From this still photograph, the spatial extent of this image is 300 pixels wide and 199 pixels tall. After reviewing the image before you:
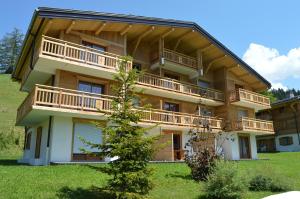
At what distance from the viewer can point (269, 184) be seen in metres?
12.5

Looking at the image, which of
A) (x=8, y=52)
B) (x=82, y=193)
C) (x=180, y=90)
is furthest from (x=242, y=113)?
(x=8, y=52)

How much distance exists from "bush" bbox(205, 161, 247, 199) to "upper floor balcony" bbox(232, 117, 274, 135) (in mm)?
16160

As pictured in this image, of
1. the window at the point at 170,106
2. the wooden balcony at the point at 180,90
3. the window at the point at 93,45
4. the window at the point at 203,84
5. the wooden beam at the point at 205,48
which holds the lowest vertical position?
the window at the point at 170,106

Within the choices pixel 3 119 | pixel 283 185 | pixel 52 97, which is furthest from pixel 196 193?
pixel 3 119

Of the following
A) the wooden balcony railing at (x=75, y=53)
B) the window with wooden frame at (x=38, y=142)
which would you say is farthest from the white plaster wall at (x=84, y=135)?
the wooden balcony railing at (x=75, y=53)

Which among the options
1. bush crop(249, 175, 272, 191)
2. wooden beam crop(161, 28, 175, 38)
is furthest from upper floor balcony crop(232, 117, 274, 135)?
bush crop(249, 175, 272, 191)

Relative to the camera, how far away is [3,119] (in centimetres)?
3891

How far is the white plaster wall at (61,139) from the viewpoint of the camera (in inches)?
635

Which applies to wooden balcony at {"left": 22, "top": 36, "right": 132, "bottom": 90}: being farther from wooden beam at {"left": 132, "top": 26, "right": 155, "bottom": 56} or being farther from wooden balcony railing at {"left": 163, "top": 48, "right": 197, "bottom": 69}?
wooden balcony railing at {"left": 163, "top": 48, "right": 197, "bottom": 69}

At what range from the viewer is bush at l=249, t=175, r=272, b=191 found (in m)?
12.5

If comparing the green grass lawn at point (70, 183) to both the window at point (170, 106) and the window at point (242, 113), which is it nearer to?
the window at point (170, 106)

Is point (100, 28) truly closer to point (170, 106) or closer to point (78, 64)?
point (78, 64)

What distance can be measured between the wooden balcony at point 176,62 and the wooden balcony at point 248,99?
4600mm

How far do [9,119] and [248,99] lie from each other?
1249 inches
